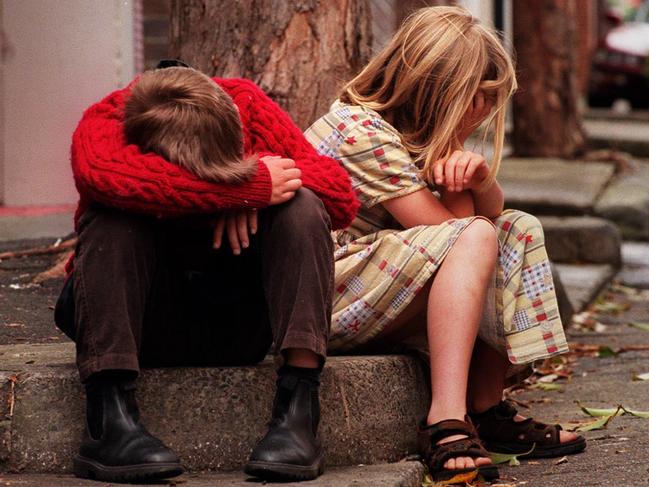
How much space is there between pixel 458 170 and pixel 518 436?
720mm

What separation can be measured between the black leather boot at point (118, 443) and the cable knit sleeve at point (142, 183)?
1.24ft

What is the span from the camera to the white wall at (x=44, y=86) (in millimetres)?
5473

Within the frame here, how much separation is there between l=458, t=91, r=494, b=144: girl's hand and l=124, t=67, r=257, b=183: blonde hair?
80 centimetres

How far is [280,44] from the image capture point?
3969 mm

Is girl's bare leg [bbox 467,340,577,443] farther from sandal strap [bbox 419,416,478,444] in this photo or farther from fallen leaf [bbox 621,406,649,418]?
fallen leaf [bbox 621,406,649,418]

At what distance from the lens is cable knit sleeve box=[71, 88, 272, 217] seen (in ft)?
8.23

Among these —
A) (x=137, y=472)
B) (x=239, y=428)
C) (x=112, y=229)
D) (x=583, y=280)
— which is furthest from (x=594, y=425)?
(x=583, y=280)

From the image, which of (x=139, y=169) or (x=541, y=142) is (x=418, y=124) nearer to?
(x=139, y=169)

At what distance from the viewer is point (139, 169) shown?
254cm

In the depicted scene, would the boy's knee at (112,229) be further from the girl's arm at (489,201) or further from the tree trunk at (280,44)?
the tree trunk at (280,44)

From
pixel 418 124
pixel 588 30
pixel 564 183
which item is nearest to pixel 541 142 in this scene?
pixel 564 183

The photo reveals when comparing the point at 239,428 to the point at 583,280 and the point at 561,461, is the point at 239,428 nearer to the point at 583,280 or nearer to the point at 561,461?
the point at 561,461

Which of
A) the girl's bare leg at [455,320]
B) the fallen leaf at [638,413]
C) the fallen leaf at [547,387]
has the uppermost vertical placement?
the girl's bare leg at [455,320]

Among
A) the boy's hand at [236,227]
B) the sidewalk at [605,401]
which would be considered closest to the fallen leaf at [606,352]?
the sidewalk at [605,401]
